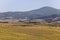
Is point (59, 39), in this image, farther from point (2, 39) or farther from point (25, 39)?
point (2, 39)

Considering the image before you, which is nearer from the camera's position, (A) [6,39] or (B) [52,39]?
(A) [6,39]

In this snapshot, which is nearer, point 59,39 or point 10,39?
point 10,39

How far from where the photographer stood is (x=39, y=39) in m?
52.4

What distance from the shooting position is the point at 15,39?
51625 millimetres

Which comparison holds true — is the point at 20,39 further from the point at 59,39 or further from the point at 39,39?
the point at 59,39

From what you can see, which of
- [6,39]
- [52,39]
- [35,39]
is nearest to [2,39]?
[6,39]

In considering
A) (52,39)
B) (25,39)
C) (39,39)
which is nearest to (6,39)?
(25,39)

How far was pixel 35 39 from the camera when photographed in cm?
5200

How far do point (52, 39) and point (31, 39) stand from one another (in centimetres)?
660

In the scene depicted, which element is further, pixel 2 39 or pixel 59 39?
pixel 59 39

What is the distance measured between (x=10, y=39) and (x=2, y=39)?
2.48m

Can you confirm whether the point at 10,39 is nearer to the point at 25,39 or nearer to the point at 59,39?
the point at 25,39

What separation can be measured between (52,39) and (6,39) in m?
13.6

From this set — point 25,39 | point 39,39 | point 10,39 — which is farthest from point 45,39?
point 10,39
